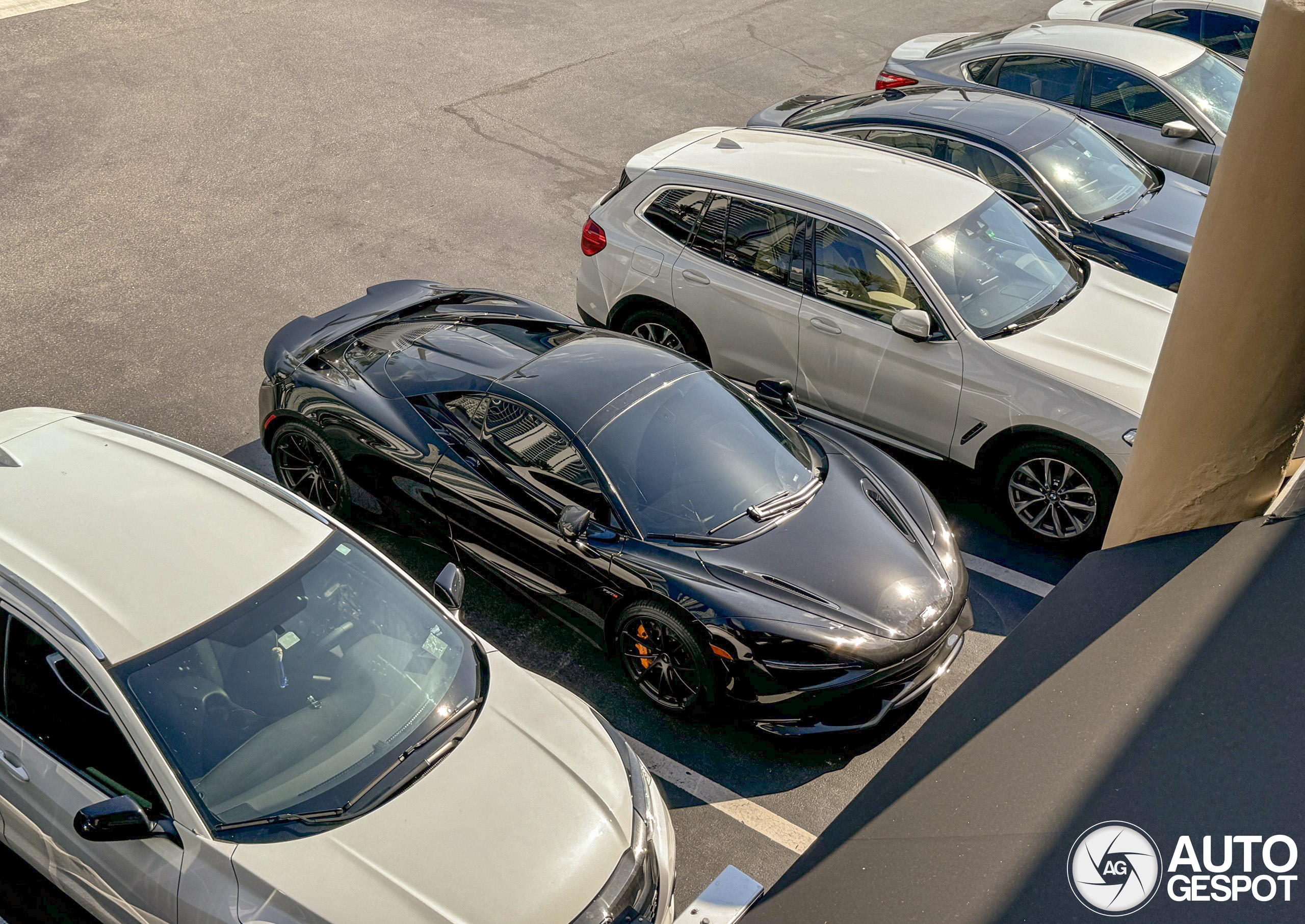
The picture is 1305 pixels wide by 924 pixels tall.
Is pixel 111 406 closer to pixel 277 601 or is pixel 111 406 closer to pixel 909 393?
pixel 277 601

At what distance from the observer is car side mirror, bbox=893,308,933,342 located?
6918 millimetres

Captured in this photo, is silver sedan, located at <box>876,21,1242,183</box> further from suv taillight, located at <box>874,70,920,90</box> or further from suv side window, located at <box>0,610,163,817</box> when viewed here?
suv side window, located at <box>0,610,163,817</box>

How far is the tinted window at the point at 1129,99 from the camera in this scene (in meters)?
10.5

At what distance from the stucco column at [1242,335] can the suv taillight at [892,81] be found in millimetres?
8313

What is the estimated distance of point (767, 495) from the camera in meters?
5.86

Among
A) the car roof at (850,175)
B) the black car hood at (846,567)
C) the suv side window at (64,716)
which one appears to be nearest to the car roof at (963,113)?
the car roof at (850,175)

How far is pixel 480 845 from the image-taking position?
404cm

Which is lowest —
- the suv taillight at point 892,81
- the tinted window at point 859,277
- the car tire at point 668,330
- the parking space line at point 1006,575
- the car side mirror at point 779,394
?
the parking space line at point 1006,575

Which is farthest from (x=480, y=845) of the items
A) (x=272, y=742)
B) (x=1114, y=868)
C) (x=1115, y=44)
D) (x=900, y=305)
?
(x=1115, y=44)

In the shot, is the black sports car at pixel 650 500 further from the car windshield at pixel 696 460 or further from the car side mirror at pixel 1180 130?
the car side mirror at pixel 1180 130

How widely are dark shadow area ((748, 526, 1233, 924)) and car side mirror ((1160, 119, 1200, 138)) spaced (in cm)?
770

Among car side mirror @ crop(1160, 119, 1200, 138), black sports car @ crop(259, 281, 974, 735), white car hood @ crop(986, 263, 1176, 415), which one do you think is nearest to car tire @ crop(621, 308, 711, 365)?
black sports car @ crop(259, 281, 974, 735)

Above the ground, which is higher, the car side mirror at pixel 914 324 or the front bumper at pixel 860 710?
the car side mirror at pixel 914 324

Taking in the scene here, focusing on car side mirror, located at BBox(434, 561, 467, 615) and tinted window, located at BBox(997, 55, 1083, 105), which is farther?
tinted window, located at BBox(997, 55, 1083, 105)
